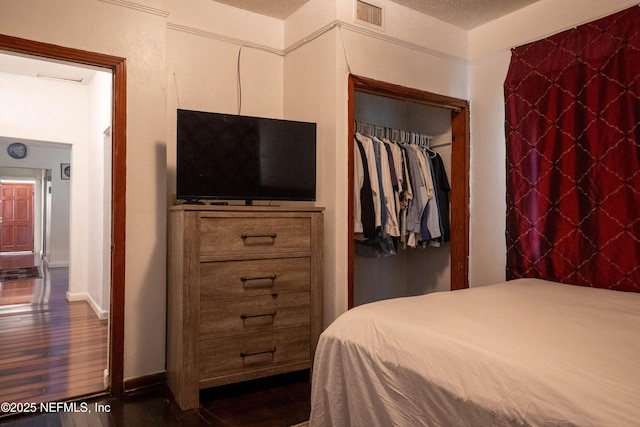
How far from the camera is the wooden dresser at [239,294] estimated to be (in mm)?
2045

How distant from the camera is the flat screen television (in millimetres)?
2170

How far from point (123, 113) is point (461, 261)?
240 centimetres

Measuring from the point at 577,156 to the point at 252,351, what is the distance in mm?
2103

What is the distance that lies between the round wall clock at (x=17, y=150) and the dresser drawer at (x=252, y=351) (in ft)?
23.8

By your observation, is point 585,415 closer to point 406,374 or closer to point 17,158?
point 406,374

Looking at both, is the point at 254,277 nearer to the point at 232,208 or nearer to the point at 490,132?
the point at 232,208

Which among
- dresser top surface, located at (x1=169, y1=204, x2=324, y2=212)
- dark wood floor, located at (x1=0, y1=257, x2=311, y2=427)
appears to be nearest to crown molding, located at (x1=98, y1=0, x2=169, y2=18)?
dresser top surface, located at (x1=169, y1=204, x2=324, y2=212)

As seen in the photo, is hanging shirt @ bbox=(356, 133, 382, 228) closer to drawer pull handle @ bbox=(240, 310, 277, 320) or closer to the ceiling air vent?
the ceiling air vent

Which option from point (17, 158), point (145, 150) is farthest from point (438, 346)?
point (17, 158)

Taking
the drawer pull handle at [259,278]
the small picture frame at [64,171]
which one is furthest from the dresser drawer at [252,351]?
the small picture frame at [64,171]

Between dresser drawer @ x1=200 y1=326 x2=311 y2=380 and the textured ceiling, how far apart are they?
201 centimetres

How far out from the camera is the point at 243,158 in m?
2.32

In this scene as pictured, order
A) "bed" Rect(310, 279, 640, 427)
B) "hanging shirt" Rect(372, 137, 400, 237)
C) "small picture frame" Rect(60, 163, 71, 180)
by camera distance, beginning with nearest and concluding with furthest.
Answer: "bed" Rect(310, 279, 640, 427) < "hanging shirt" Rect(372, 137, 400, 237) < "small picture frame" Rect(60, 163, 71, 180)

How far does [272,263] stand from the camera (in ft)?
7.38
